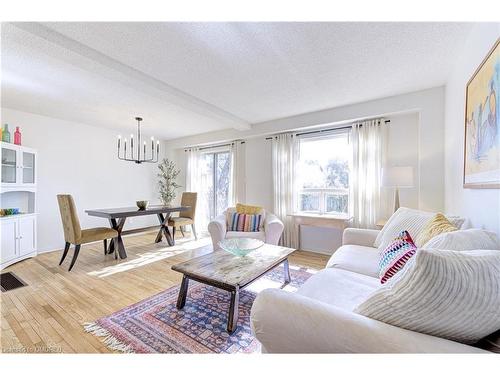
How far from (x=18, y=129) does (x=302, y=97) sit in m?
4.09

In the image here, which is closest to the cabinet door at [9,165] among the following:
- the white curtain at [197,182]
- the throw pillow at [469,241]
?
the white curtain at [197,182]

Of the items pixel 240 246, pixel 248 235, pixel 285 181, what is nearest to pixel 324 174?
pixel 285 181

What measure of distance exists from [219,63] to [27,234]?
367 cm

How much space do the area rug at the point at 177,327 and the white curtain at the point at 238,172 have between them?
8.21 feet

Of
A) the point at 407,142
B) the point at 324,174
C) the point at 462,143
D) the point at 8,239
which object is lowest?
the point at 8,239

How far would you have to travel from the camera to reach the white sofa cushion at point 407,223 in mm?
1694

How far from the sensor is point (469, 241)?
1004mm

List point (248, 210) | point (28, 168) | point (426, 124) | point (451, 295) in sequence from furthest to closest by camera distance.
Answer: point (248, 210)
point (28, 168)
point (426, 124)
point (451, 295)

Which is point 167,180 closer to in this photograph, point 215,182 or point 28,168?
point 215,182

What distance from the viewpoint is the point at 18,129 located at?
3.13 metres

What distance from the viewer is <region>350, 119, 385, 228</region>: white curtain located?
3053mm

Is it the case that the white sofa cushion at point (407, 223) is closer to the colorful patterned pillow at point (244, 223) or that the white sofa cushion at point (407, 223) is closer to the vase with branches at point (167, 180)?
the colorful patterned pillow at point (244, 223)
